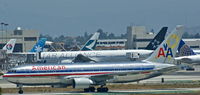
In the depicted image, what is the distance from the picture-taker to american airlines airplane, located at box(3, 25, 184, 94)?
6831 cm

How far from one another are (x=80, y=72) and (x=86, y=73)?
722 mm

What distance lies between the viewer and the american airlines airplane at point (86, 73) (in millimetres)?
68312

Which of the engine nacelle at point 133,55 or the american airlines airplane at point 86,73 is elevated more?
the engine nacelle at point 133,55

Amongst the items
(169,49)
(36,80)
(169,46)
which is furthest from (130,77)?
(36,80)

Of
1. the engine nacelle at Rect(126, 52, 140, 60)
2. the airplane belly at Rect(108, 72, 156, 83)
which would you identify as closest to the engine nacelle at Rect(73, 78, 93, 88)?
the airplane belly at Rect(108, 72, 156, 83)

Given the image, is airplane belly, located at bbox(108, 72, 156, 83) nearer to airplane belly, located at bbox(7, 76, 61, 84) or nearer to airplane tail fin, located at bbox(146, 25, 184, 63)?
airplane tail fin, located at bbox(146, 25, 184, 63)

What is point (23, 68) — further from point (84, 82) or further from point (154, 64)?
point (154, 64)

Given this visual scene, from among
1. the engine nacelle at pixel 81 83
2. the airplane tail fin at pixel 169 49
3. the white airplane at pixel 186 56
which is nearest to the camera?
the engine nacelle at pixel 81 83

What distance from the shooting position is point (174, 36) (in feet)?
237

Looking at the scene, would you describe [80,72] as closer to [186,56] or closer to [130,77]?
[130,77]

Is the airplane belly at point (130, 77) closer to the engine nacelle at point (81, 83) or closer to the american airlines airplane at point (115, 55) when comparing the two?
the engine nacelle at point (81, 83)

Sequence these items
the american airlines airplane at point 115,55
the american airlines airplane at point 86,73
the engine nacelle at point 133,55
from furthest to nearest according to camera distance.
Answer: the american airlines airplane at point 115,55 → the engine nacelle at point 133,55 → the american airlines airplane at point 86,73

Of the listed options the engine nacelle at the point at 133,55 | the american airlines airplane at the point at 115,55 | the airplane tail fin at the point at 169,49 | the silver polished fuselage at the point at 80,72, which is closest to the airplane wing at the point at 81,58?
the american airlines airplane at the point at 115,55

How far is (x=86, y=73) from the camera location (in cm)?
6950
